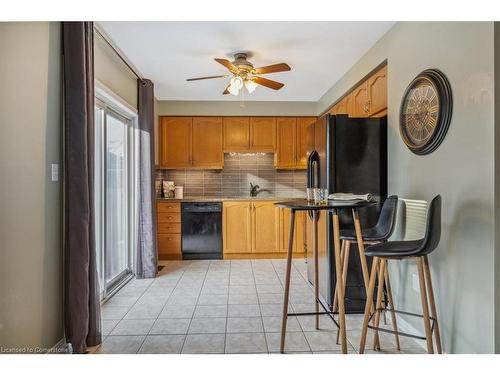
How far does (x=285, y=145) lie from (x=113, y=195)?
9.02ft

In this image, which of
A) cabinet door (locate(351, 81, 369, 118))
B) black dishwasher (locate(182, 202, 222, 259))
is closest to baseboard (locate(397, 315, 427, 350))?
cabinet door (locate(351, 81, 369, 118))

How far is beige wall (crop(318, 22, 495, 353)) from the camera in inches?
63.8

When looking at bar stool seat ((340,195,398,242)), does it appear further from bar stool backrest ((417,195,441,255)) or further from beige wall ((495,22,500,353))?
beige wall ((495,22,500,353))

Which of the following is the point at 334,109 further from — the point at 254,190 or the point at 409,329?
the point at 409,329

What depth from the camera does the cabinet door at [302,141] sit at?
509 cm

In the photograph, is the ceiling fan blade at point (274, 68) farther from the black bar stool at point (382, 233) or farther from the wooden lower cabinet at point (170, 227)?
the wooden lower cabinet at point (170, 227)

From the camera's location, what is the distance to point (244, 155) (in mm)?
5363

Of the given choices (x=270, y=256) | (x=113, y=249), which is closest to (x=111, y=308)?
(x=113, y=249)

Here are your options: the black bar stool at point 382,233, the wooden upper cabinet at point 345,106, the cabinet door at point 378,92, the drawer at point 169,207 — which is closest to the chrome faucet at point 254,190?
the drawer at point 169,207

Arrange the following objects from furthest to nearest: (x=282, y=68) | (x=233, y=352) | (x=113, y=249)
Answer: (x=113, y=249) → (x=282, y=68) → (x=233, y=352)

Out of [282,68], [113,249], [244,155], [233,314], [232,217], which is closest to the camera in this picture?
[233,314]
